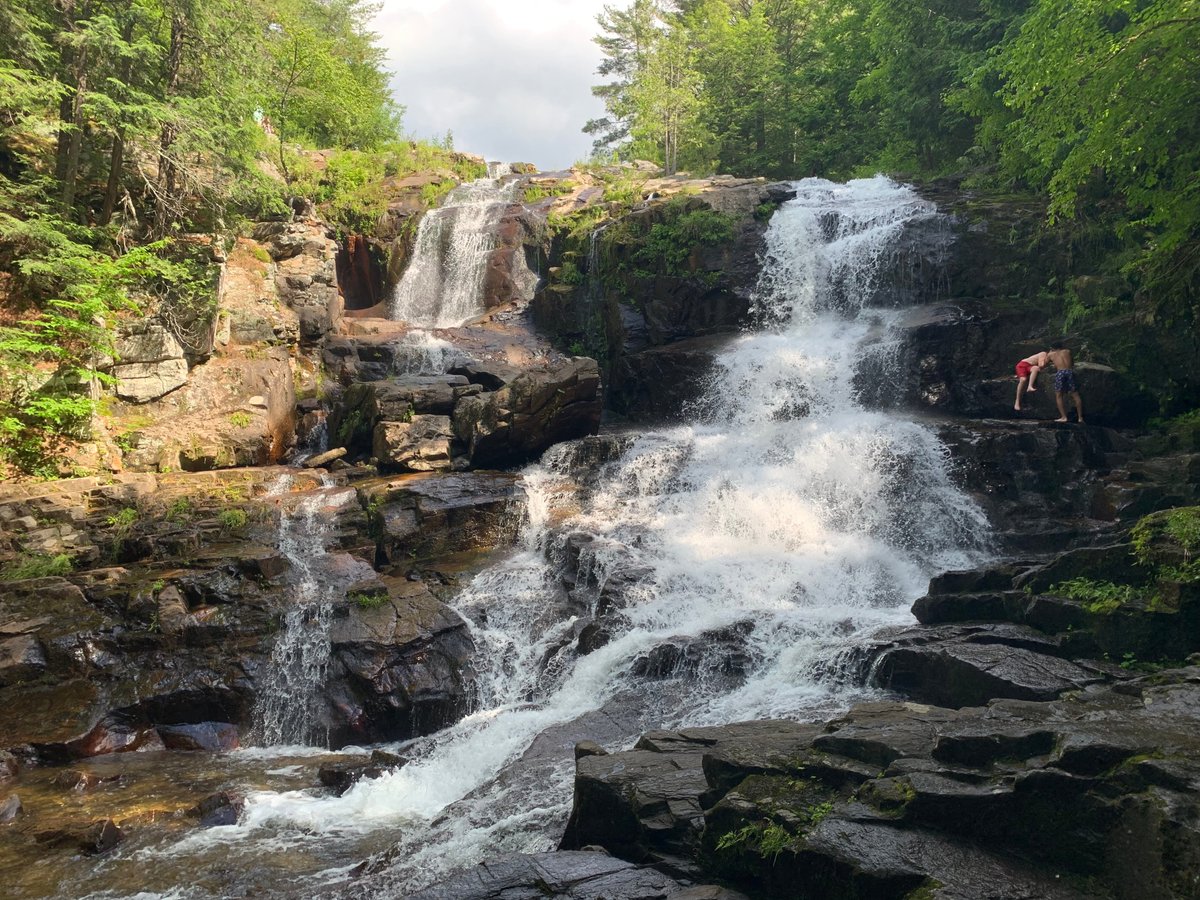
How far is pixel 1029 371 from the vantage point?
46.6 feet

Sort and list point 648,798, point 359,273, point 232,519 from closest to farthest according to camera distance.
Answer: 1. point 648,798
2. point 232,519
3. point 359,273

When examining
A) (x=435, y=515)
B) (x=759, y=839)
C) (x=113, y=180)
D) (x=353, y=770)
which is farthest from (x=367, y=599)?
(x=113, y=180)

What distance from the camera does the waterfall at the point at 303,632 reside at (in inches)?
387

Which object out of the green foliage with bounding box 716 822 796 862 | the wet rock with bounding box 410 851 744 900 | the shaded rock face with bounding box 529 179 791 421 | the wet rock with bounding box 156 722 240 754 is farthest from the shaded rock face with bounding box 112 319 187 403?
the green foliage with bounding box 716 822 796 862

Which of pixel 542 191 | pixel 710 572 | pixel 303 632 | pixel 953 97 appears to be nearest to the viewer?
pixel 303 632

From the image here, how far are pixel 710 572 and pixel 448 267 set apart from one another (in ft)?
53.2

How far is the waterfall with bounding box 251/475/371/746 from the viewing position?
9.84 metres

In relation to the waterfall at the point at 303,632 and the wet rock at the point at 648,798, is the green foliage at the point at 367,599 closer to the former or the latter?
the waterfall at the point at 303,632

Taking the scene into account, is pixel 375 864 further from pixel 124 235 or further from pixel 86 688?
pixel 124 235

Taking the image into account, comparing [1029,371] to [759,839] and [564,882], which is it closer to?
[759,839]

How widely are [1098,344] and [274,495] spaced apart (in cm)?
1563

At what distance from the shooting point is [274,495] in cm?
1356

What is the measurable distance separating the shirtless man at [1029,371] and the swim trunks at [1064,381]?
1.88 feet

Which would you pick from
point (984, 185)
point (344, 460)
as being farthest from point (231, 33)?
point (984, 185)
